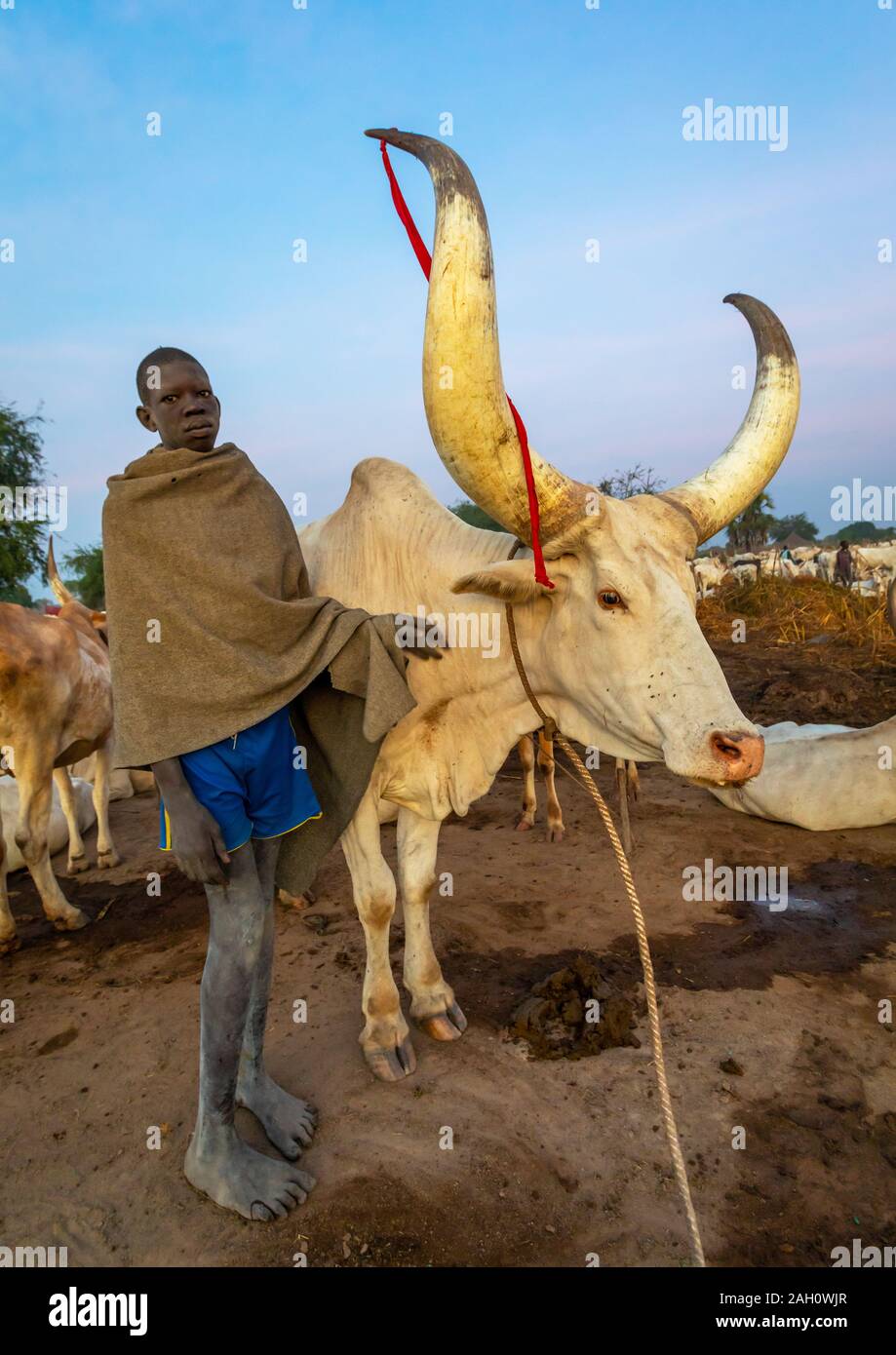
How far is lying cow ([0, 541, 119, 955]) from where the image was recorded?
445cm

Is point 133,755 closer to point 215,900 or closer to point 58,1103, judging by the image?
point 215,900

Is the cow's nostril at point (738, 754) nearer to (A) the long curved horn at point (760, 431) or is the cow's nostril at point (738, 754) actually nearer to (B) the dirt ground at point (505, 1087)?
(A) the long curved horn at point (760, 431)

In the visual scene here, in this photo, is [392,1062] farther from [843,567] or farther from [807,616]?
[843,567]

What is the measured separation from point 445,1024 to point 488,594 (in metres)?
1.74

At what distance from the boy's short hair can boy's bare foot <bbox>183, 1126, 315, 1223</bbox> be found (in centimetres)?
215

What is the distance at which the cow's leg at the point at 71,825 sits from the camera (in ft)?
18.2

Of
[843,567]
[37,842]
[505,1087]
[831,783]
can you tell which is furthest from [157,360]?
[843,567]

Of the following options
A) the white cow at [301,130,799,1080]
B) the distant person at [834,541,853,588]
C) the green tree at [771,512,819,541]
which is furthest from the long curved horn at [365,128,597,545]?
the green tree at [771,512,819,541]

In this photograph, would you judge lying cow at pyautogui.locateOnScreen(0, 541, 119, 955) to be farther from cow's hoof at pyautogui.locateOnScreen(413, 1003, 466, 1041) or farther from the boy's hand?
the boy's hand

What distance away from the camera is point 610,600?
2383 mm

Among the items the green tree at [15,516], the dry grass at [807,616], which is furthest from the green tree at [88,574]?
the dry grass at [807,616]

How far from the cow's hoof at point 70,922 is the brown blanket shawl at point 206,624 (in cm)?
290

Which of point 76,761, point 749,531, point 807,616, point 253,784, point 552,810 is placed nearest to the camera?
point 253,784

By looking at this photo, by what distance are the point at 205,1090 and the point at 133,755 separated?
1.03m
